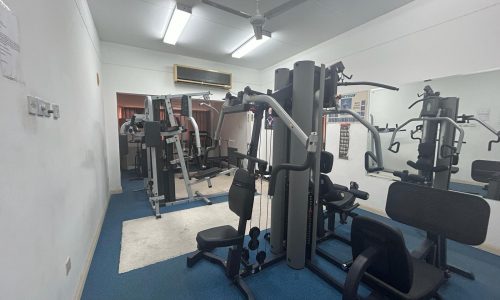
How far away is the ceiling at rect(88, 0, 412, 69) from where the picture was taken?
2.99m

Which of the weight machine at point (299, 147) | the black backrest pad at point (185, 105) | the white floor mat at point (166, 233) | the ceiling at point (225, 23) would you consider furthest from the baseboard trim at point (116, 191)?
the weight machine at point (299, 147)

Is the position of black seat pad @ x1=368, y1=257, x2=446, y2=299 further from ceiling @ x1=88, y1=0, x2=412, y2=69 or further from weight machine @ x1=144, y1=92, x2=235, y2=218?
ceiling @ x1=88, y1=0, x2=412, y2=69

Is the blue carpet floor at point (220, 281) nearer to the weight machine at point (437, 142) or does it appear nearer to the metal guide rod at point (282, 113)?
the weight machine at point (437, 142)

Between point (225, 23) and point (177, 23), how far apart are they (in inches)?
30.6

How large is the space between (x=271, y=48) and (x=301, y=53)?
770 mm

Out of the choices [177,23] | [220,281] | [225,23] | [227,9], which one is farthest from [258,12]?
[220,281]

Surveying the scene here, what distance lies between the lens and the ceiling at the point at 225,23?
2.99 metres

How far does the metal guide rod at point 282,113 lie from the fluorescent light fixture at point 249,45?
105 inches

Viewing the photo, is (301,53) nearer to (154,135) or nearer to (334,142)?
(334,142)

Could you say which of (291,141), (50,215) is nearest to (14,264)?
(50,215)

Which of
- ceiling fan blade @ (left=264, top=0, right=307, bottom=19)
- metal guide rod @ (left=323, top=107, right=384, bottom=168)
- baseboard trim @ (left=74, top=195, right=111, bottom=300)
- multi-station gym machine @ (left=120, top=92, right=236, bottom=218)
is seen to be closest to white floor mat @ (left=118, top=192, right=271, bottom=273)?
baseboard trim @ (left=74, top=195, right=111, bottom=300)

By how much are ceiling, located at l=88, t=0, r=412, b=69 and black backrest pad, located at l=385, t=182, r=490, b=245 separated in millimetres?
2703

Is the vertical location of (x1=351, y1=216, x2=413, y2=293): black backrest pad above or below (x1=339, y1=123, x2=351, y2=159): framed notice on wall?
below

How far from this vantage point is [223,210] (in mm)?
3635
